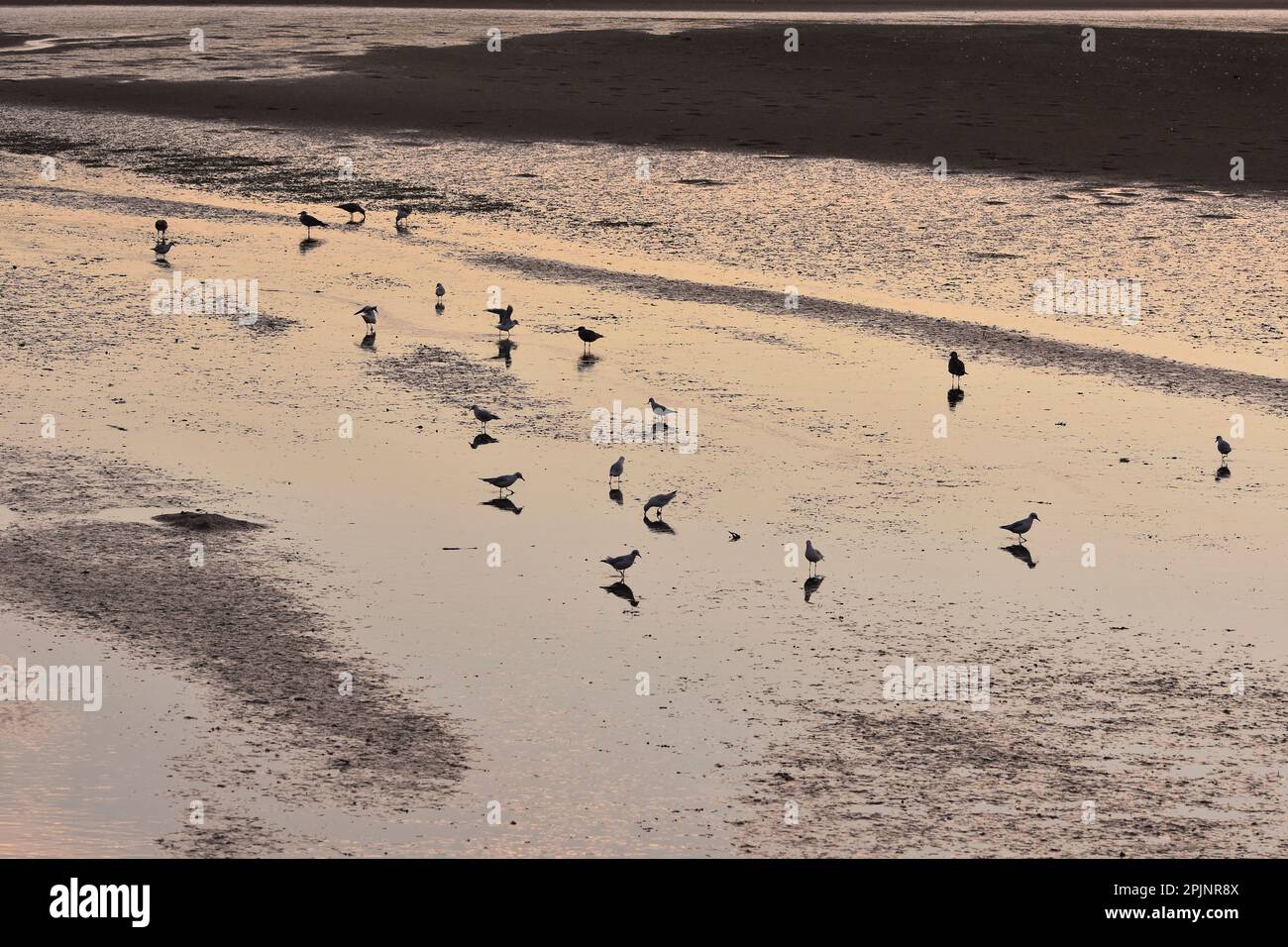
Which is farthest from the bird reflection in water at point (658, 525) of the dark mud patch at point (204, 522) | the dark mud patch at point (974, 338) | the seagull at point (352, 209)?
the seagull at point (352, 209)

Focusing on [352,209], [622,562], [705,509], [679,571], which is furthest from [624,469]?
[352,209]

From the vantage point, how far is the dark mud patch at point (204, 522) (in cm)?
1198

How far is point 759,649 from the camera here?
1023cm

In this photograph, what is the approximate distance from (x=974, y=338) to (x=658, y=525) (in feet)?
19.9

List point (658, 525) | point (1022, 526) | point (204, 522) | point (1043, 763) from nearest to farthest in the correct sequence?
point (1043, 763) → point (1022, 526) → point (204, 522) → point (658, 525)

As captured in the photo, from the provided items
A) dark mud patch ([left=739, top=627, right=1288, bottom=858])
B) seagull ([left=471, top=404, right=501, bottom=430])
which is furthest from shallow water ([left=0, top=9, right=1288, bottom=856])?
seagull ([left=471, top=404, right=501, bottom=430])

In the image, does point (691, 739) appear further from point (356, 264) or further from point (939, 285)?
point (356, 264)

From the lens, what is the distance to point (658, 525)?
40.5ft

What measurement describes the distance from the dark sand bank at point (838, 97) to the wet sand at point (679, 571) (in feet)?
37.6

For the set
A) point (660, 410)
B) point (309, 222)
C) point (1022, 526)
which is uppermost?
point (309, 222)

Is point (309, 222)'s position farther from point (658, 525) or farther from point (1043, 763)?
point (1043, 763)

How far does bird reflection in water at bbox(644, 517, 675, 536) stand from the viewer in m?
12.3

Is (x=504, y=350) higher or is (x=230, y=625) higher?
(x=504, y=350)

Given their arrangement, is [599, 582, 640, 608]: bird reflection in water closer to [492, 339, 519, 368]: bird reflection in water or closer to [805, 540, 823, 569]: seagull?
[805, 540, 823, 569]: seagull
